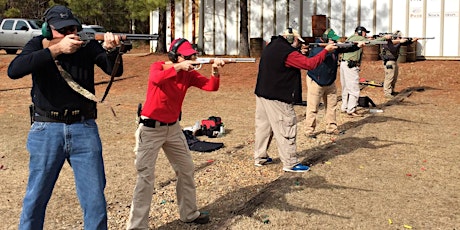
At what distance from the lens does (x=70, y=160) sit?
14.9 ft

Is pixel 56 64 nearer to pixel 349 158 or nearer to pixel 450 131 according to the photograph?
pixel 349 158

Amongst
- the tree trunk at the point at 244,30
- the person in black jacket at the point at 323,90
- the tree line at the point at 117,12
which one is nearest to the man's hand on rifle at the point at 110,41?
the person in black jacket at the point at 323,90

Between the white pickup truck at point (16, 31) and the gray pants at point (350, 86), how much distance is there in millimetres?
19188

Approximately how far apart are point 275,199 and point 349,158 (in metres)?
2.71

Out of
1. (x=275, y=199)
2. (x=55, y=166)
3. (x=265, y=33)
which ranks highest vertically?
(x=265, y=33)

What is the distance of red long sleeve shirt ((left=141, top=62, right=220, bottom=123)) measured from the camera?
18.1 feet

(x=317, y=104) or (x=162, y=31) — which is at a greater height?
(x=162, y=31)

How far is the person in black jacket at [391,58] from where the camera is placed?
48.2 feet

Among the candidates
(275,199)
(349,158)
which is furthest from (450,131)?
(275,199)

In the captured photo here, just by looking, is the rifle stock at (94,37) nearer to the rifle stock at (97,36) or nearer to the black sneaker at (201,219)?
the rifle stock at (97,36)

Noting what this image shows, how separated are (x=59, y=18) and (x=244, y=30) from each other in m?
22.1

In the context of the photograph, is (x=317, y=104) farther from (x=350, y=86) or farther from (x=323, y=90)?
(x=350, y=86)

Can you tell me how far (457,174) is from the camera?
26.7 ft

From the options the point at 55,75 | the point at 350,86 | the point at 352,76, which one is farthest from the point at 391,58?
the point at 55,75
